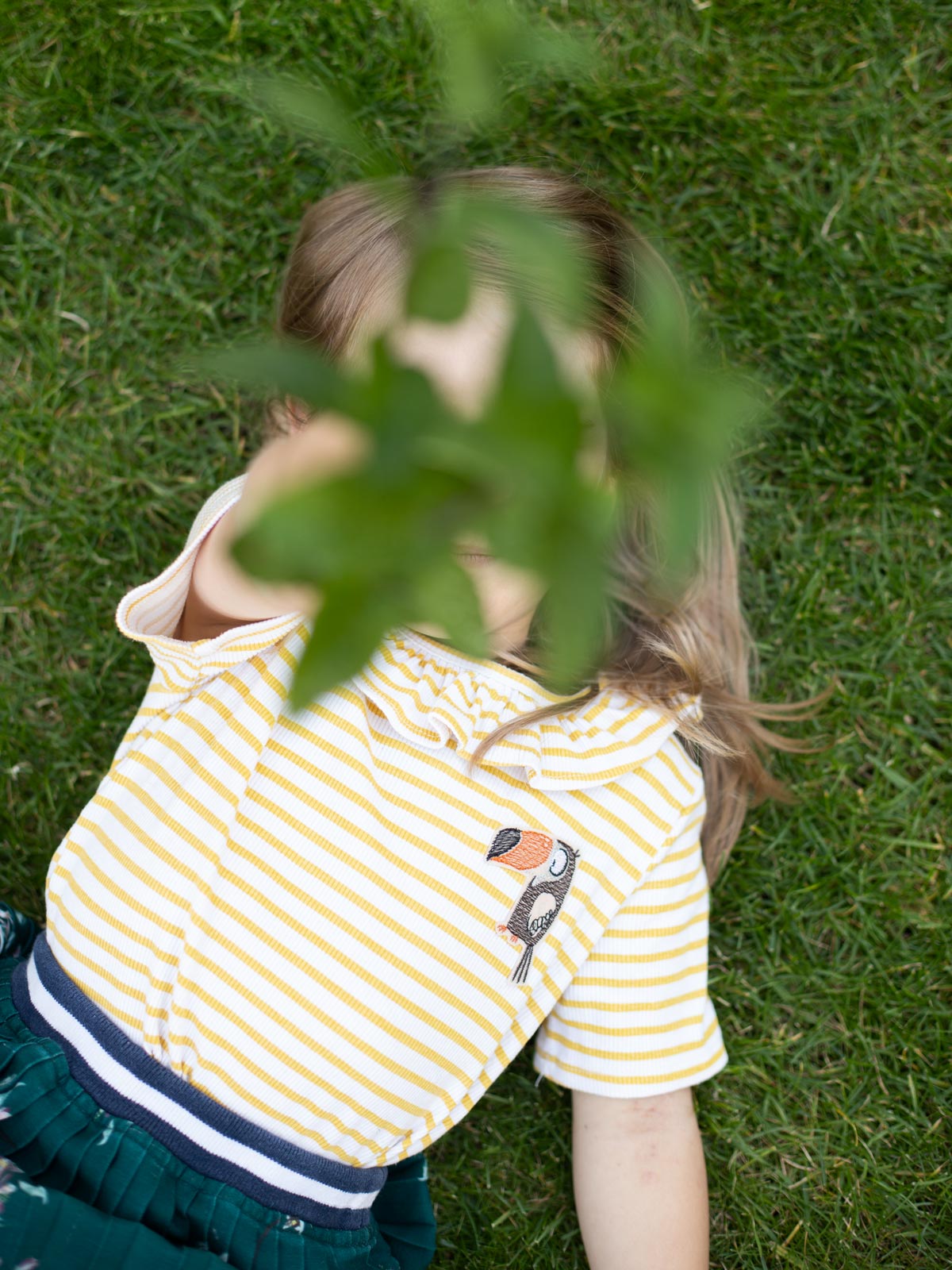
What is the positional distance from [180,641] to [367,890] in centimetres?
42

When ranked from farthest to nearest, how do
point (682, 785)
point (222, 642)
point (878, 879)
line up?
point (878, 879) → point (682, 785) → point (222, 642)

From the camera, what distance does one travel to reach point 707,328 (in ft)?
5.59

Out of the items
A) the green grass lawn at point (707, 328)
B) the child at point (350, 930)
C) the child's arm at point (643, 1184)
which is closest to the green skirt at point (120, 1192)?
the child at point (350, 930)

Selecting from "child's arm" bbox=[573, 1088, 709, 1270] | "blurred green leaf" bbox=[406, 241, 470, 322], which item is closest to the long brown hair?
"child's arm" bbox=[573, 1088, 709, 1270]

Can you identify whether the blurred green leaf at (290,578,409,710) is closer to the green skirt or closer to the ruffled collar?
the ruffled collar

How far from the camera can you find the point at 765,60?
1.74 meters

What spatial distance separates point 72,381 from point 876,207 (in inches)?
55.9

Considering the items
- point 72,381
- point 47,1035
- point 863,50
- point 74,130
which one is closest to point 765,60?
point 863,50

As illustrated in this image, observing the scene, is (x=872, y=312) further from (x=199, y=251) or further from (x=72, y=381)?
(x=72, y=381)

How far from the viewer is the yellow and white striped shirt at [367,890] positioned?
128cm

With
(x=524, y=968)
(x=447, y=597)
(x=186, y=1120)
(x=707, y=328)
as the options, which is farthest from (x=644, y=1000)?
(x=447, y=597)

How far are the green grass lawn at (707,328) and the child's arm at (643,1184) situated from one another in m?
0.29

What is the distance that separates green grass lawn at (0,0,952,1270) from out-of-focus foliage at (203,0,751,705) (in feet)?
4.84

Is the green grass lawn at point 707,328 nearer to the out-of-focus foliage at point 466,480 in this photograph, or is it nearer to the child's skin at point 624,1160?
the child's skin at point 624,1160
